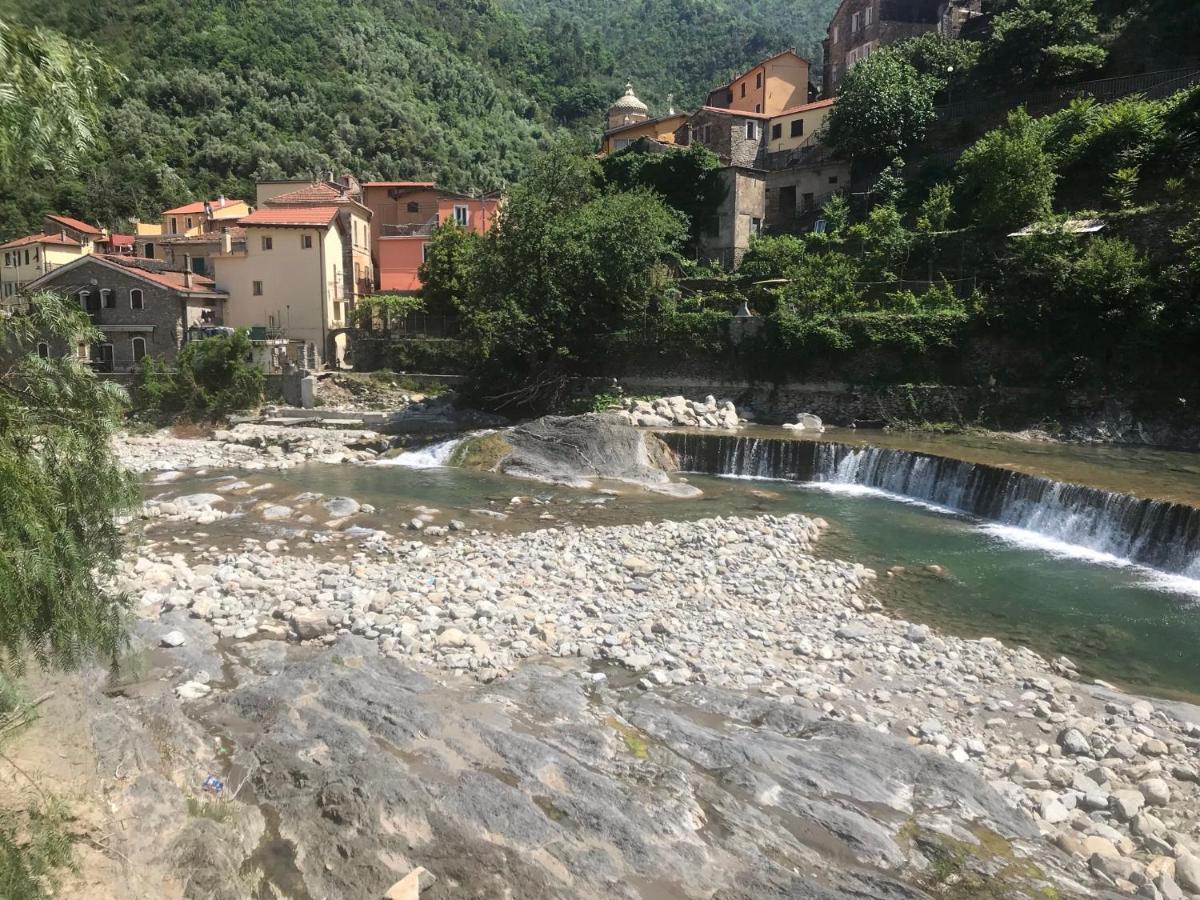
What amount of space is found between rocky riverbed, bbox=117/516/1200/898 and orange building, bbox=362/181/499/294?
3303 centimetres

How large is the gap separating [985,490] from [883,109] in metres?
27.0

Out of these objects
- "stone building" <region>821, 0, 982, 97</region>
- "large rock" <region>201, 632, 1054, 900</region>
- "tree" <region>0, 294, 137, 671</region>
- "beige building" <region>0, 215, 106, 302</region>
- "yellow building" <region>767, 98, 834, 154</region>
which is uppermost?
"stone building" <region>821, 0, 982, 97</region>

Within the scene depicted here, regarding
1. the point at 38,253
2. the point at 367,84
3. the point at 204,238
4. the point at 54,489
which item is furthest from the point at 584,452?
the point at 367,84

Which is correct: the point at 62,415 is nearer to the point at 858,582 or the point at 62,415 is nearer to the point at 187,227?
the point at 858,582

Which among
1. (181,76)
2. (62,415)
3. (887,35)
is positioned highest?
(181,76)

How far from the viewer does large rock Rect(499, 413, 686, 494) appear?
22.3 metres

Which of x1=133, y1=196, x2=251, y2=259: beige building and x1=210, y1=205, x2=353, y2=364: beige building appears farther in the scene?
x1=133, y1=196, x2=251, y2=259: beige building

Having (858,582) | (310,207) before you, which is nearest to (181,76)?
(310,207)

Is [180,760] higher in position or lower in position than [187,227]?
lower

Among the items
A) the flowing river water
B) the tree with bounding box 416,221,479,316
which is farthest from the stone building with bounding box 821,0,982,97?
the flowing river water

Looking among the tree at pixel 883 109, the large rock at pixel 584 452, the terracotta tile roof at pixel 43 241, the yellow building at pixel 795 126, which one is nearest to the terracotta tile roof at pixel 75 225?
the terracotta tile roof at pixel 43 241

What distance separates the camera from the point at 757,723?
834 centimetres

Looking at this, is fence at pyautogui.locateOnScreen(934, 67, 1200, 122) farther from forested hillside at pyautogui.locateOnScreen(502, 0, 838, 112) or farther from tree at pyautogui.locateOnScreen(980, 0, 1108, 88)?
forested hillside at pyautogui.locateOnScreen(502, 0, 838, 112)

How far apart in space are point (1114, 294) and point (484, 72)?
98.9 meters
